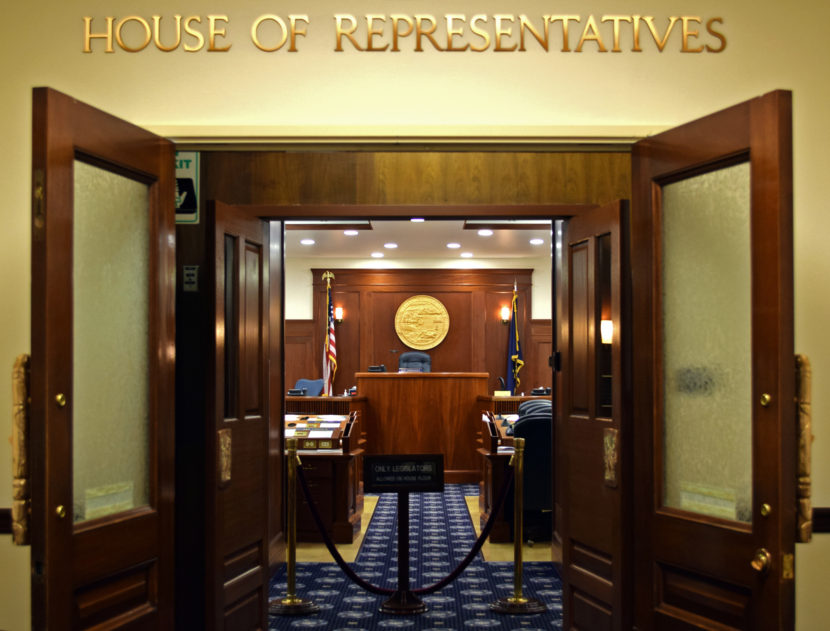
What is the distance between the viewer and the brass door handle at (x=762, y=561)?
254 cm

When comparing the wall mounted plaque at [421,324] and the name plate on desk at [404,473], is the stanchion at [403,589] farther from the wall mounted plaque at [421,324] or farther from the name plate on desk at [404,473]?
the wall mounted plaque at [421,324]

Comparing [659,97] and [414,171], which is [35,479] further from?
[659,97]

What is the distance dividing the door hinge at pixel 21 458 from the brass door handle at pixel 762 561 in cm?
215

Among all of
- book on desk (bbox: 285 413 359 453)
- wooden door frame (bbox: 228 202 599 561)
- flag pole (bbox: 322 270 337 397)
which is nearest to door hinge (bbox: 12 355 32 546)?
wooden door frame (bbox: 228 202 599 561)

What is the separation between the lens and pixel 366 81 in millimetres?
3555

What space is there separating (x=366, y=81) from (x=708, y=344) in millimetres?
1718

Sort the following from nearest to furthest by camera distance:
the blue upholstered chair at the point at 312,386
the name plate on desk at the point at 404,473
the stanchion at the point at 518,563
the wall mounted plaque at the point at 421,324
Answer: the name plate on desk at the point at 404,473 < the stanchion at the point at 518,563 < the blue upholstered chair at the point at 312,386 < the wall mounted plaque at the point at 421,324

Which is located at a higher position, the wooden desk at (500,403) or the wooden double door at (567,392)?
the wooden double door at (567,392)

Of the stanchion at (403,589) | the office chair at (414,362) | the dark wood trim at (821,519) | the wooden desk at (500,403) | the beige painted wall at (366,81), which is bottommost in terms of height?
the stanchion at (403,589)

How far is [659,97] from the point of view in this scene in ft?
11.6

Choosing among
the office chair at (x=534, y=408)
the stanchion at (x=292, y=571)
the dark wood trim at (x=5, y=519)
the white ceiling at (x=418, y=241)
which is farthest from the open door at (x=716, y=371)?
the white ceiling at (x=418, y=241)

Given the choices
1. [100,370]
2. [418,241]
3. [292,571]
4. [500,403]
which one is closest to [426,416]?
[500,403]

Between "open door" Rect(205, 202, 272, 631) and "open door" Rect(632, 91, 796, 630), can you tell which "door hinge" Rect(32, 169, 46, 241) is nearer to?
"open door" Rect(205, 202, 272, 631)

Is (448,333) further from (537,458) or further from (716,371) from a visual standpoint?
(716,371)
